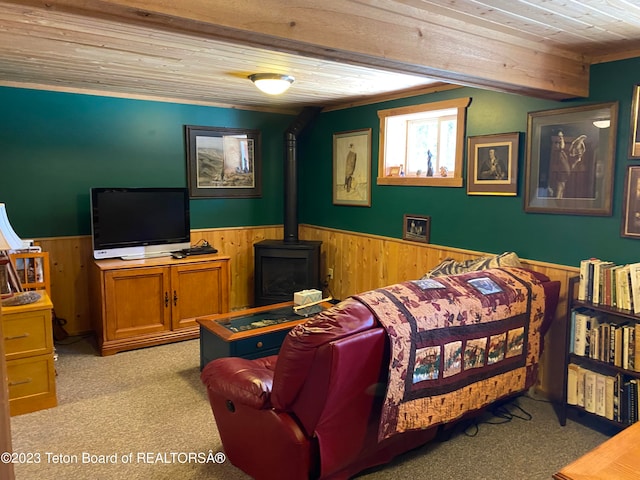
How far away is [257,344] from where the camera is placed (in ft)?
10.6

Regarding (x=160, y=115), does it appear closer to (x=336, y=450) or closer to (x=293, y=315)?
(x=293, y=315)

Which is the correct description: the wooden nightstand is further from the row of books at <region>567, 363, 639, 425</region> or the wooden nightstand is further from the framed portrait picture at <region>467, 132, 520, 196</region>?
the row of books at <region>567, 363, 639, 425</region>

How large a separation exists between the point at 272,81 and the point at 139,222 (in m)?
1.88

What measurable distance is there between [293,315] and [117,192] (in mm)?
2031

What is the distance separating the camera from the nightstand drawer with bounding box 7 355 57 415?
3062 mm

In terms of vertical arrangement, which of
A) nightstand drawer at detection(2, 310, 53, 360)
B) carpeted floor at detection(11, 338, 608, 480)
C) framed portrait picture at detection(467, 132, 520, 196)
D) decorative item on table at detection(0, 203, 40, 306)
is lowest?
carpeted floor at detection(11, 338, 608, 480)

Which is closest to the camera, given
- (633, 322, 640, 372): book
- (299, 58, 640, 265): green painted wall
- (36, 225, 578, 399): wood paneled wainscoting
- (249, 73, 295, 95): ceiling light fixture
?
(633, 322, 640, 372): book

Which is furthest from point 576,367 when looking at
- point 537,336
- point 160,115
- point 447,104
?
point 160,115

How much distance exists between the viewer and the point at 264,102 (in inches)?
203

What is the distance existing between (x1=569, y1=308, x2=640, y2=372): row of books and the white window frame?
148cm

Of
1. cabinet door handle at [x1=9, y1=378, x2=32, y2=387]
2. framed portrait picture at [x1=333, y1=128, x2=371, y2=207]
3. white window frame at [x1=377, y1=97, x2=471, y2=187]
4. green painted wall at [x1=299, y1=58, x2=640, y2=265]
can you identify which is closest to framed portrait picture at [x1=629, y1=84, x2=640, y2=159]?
green painted wall at [x1=299, y1=58, x2=640, y2=265]

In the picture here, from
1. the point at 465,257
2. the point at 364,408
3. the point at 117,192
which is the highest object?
the point at 117,192

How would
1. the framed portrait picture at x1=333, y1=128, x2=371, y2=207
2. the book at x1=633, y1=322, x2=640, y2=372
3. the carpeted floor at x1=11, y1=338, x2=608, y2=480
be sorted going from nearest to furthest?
the carpeted floor at x1=11, y1=338, x2=608, y2=480 < the book at x1=633, y1=322, x2=640, y2=372 < the framed portrait picture at x1=333, y1=128, x2=371, y2=207

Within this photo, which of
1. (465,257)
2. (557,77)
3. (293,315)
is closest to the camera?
(557,77)
